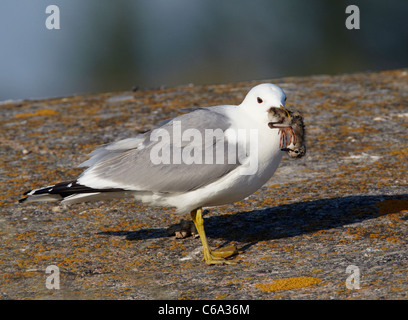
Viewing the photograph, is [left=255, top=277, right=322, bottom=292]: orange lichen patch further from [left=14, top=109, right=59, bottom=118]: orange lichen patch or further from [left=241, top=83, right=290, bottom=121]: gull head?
[left=14, top=109, right=59, bottom=118]: orange lichen patch

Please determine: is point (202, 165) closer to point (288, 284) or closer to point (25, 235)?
point (288, 284)

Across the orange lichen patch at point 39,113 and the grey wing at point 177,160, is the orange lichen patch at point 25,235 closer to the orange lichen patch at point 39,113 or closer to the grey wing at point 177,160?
the grey wing at point 177,160

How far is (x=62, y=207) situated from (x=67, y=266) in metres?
1.11

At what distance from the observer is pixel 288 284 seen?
3861mm

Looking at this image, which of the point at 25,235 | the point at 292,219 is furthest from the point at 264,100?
the point at 25,235

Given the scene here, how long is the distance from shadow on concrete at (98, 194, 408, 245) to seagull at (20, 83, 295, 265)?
0.86ft

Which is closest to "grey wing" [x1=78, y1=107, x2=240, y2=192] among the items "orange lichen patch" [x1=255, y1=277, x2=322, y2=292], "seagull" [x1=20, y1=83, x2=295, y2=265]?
"seagull" [x1=20, y1=83, x2=295, y2=265]

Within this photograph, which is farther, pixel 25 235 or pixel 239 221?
pixel 239 221

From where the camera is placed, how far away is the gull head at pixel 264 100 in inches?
183

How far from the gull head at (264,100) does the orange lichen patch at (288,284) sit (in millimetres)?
1212

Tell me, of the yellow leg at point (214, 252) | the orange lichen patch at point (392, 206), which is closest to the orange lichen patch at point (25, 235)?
the yellow leg at point (214, 252)

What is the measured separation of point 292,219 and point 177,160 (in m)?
0.92
